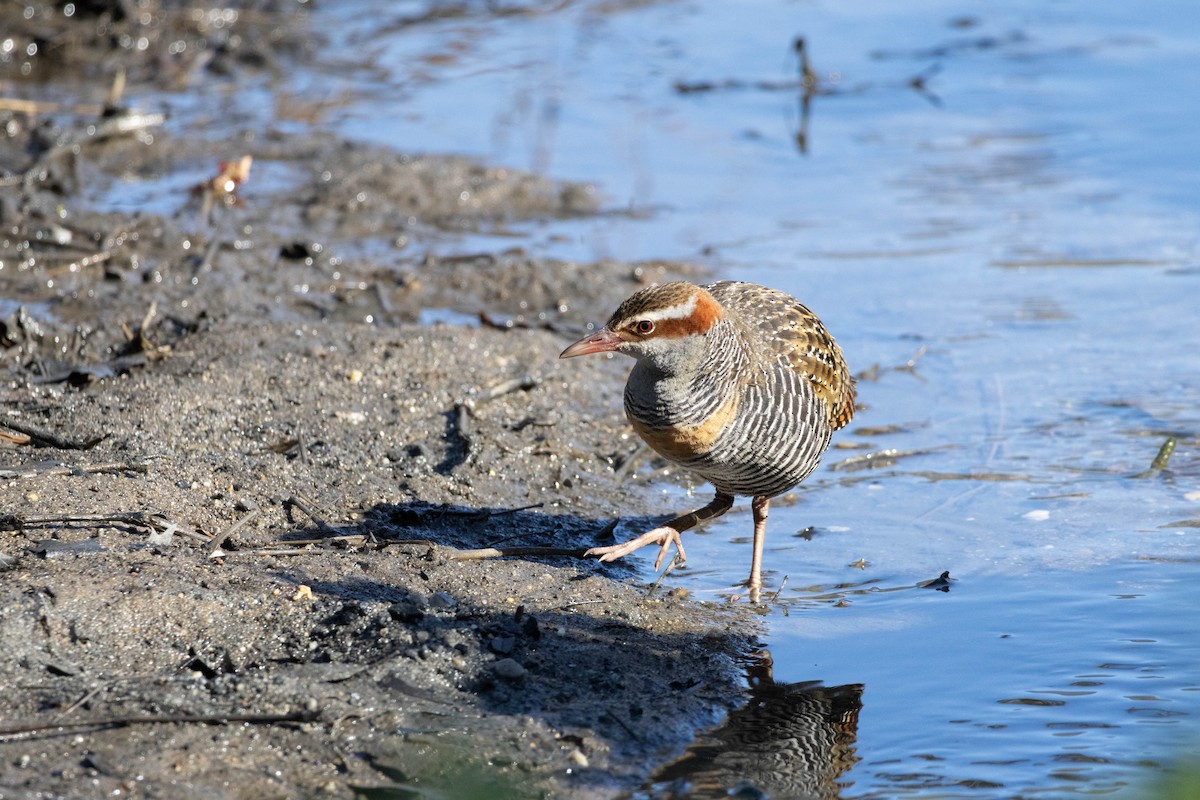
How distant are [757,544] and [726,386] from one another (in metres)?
0.88

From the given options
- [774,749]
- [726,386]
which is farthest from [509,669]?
[726,386]

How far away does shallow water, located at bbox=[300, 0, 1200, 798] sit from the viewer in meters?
5.23

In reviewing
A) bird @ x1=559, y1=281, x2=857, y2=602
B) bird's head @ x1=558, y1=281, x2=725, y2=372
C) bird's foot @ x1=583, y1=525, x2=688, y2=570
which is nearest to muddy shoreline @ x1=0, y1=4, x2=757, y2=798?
bird's foot @ x1=583, y1=525, x2=688, y2=570

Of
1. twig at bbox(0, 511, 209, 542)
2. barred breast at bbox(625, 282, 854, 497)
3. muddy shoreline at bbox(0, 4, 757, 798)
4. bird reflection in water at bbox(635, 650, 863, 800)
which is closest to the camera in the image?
muddy shoreline at bbox(0, 4, 757, 798)

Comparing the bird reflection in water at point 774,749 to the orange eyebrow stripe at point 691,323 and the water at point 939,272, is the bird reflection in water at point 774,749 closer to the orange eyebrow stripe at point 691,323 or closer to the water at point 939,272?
the water at point 939,272

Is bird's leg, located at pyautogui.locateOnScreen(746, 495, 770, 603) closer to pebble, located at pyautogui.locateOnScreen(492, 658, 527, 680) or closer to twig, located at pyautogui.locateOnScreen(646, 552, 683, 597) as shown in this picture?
twig, located at pyautogui.locateOnScreen(646, 552, 683, 597)

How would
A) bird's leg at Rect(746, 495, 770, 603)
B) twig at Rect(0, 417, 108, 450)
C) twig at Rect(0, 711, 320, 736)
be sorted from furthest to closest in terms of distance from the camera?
bird's leg at Rect(746, 495, 770, 603) → twig at Rect(0, 417, 108, 450) → twig at Rect(0, 711, 320, 736)

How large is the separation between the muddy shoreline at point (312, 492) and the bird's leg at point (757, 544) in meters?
0.22

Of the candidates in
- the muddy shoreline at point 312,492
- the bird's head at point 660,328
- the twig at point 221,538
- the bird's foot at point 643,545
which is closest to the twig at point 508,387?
the muddy shoreline at point 312,492

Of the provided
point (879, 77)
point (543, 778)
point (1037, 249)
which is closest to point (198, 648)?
point (543, 778)

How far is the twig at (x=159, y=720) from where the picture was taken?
4.08 metres

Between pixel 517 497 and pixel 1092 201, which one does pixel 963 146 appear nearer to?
pixel 1092 201

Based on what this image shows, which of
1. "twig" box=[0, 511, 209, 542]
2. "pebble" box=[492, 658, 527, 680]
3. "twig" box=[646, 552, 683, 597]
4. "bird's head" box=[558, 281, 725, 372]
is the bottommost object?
"twig" box=[646, 552, 683, 597]

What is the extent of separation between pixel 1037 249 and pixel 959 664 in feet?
16.7
